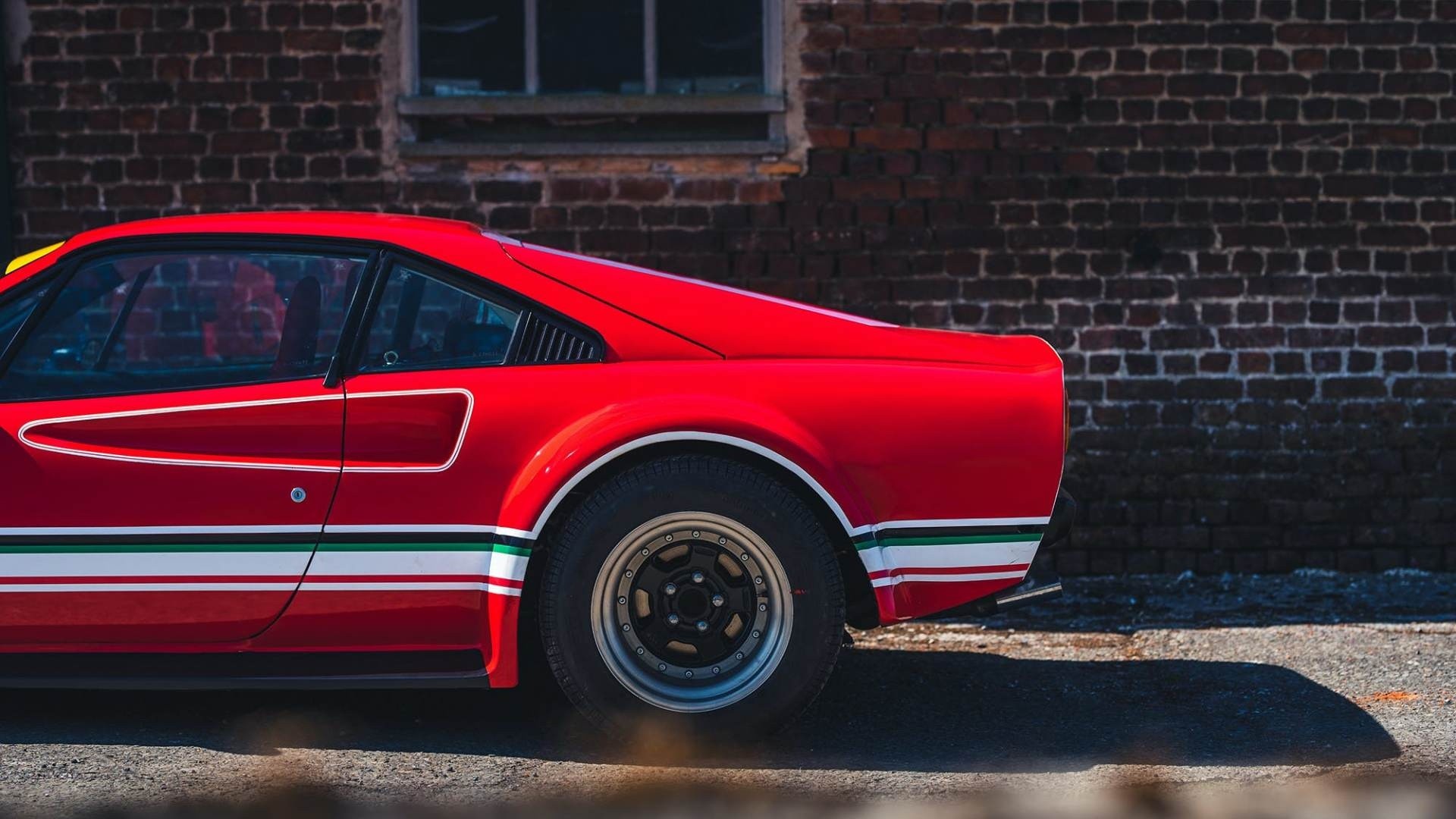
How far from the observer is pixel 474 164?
7309 millimetres

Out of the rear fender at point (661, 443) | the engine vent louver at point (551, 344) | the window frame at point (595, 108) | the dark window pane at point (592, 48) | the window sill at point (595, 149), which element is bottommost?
the rear fender at point (661, 443)

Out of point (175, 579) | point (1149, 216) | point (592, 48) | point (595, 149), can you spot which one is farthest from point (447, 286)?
point (1149, 216)

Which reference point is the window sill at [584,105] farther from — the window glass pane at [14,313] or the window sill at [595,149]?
the window glass pane at [14,313]

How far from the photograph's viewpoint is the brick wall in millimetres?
7172

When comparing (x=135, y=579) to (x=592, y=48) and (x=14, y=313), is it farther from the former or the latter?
(x=592, y=48)

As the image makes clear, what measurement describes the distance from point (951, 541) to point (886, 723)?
0.70 m

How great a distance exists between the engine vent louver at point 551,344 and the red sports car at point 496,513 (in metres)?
0.01

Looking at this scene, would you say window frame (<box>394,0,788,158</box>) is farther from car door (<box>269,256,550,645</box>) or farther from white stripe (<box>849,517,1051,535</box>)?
white stripe (<box>849,517,1051,535</box>)

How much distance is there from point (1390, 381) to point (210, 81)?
5.61 m

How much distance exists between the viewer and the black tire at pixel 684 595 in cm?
407

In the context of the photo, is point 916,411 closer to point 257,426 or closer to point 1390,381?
point 257,426

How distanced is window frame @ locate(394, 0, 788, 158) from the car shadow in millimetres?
2977

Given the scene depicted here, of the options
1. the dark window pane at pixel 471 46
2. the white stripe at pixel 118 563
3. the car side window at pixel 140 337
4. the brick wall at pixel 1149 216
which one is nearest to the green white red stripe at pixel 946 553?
the car side window at pixel 140 337

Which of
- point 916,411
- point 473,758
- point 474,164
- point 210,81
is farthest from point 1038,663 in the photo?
point 210,81
